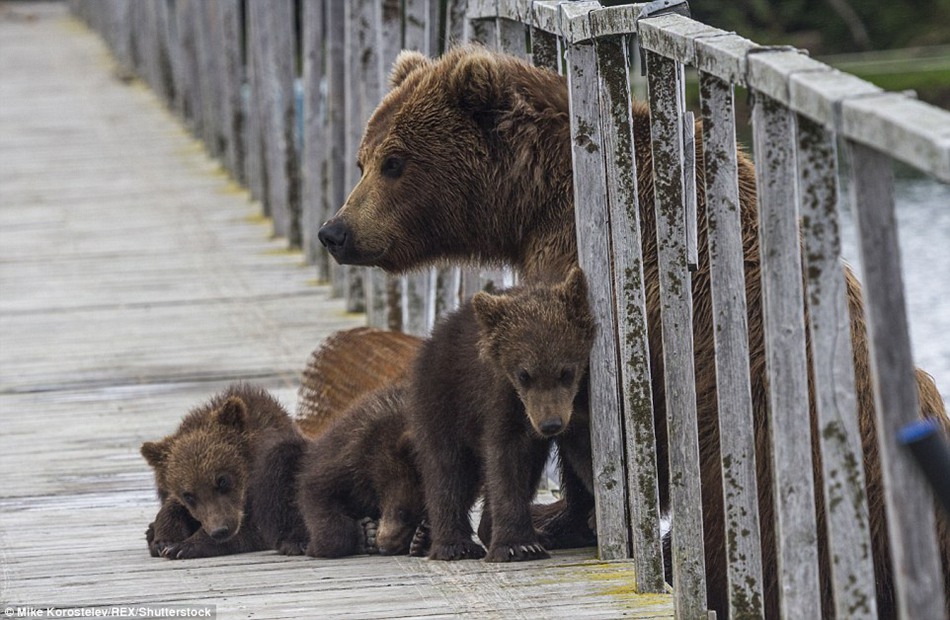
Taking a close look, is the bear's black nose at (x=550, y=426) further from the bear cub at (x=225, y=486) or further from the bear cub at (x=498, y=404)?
the bear cub at (x=225, y=486)

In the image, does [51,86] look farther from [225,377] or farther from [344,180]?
[225,377]

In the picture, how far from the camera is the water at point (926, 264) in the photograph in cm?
1109

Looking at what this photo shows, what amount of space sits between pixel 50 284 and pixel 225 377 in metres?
2.93

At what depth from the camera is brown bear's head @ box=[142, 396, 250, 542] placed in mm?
5246

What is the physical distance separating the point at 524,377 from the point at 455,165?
0.87 m

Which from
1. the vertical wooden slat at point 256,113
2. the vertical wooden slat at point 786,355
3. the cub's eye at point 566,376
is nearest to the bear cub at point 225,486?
the cub's eye at point 566,376

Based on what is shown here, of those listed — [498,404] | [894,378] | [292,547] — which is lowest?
[292,547]

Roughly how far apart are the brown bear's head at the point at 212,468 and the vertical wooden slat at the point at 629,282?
1.64 metres

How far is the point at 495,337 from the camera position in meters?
4.43

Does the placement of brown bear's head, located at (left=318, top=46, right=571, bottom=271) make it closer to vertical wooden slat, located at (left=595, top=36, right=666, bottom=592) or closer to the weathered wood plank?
vertical wooden slat, located at (left=595, top=36, right=666, bottom=592)

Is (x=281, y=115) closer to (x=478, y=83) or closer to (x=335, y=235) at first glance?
(x=335, y=235)

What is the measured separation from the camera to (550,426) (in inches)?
166

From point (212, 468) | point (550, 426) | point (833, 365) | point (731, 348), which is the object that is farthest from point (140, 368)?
point (833, 365)

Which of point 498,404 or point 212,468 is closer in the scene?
point 498,404
